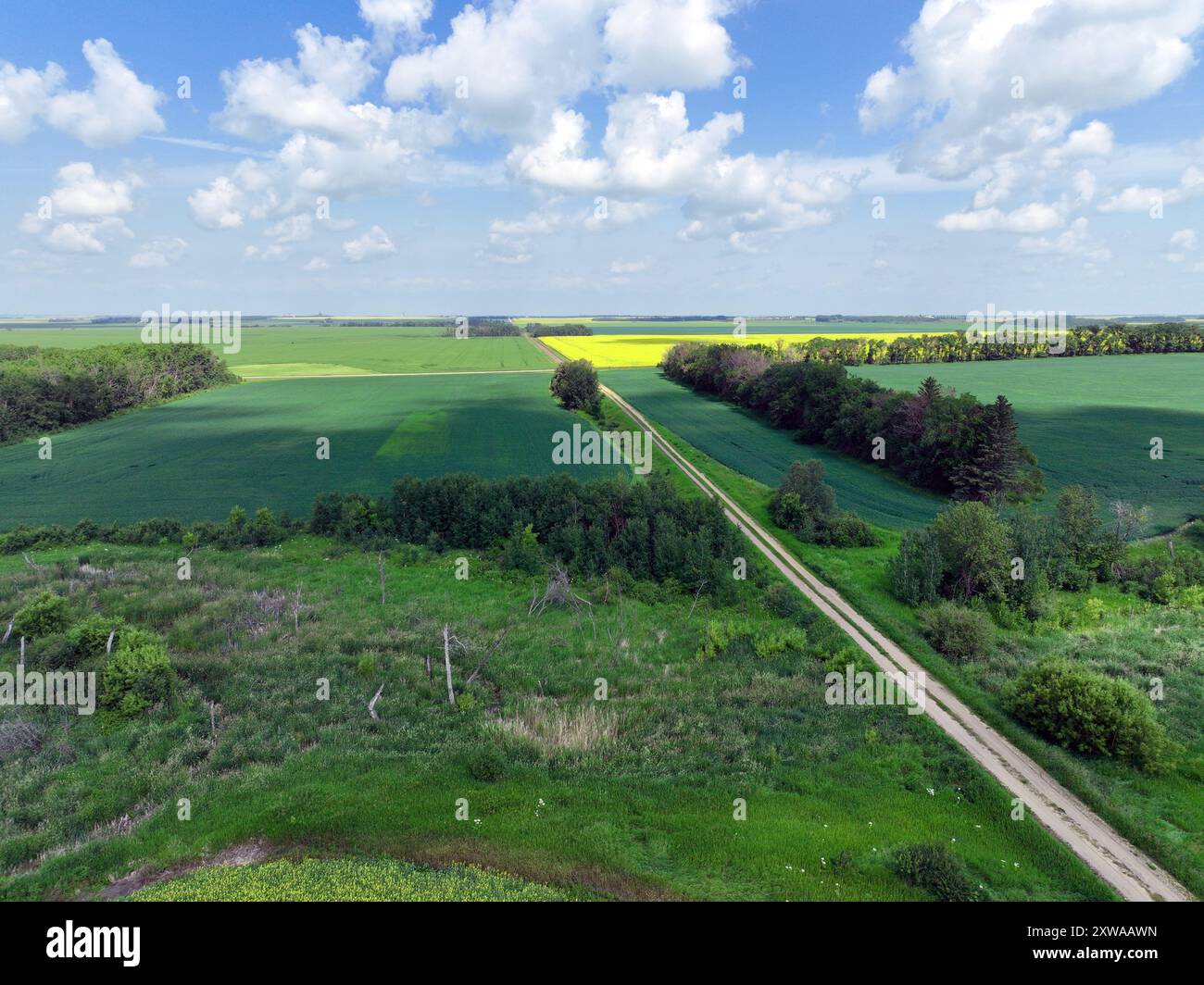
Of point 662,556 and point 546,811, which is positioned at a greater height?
point 662,556

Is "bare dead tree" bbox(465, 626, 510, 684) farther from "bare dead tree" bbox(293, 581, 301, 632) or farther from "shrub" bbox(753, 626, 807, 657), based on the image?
"shrub" bbox(753, 626, 807, 657)

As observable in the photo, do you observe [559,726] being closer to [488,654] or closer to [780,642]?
[488,654]

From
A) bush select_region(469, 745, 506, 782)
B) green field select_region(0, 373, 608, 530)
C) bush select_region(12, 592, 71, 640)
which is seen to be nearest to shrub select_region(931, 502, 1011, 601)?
bush select_region(469, 745, 506, 782)

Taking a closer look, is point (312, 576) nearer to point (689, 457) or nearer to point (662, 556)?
point (662, 556)

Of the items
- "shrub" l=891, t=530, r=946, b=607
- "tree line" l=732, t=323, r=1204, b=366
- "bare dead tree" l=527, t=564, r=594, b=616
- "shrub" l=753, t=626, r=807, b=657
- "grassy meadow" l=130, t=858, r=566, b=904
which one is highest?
"tree line" l=732, t=323, r=1204, b=366

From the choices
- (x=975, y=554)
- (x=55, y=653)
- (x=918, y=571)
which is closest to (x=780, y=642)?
(x=918, y=571)

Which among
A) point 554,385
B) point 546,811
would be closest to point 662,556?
point 546,811
